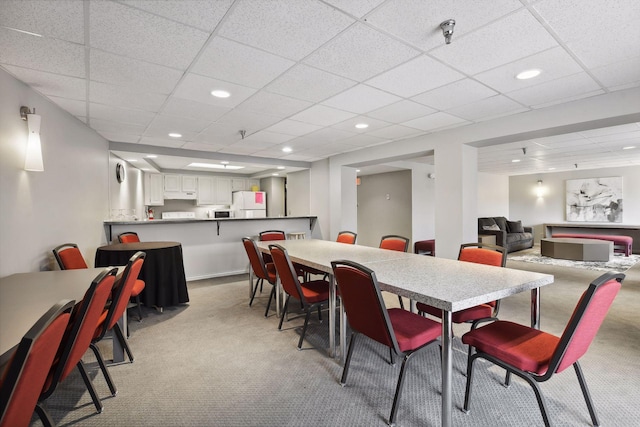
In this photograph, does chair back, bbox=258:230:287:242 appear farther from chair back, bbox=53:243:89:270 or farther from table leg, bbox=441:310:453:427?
table leg, bbox=441:310:453:427

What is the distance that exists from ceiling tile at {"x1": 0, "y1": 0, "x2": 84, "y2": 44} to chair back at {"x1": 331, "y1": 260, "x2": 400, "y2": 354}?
79.9 inches

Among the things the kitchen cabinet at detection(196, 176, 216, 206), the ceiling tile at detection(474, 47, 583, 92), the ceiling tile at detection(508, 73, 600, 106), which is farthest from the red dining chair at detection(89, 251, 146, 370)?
the kitchen cabinet at detection(196, 176, 216, 206)

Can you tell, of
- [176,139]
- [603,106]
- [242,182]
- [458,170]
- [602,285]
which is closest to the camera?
[602,285]

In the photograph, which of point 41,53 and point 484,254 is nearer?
point 41,53

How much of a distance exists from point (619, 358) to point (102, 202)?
5.96 meters

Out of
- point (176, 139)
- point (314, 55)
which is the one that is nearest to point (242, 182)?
point (176, 139)

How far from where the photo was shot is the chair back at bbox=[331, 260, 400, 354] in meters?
1.69

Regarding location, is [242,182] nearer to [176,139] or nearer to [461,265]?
[176,139]

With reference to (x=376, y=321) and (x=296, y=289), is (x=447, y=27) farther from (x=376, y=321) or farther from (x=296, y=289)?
(x=296, y=289)

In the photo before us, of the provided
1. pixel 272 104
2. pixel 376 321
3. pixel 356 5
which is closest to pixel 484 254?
pixel 376 321

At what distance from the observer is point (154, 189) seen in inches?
316

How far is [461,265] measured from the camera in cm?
245

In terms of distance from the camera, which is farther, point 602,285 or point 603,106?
point 603,106

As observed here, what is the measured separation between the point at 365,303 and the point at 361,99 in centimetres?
211
